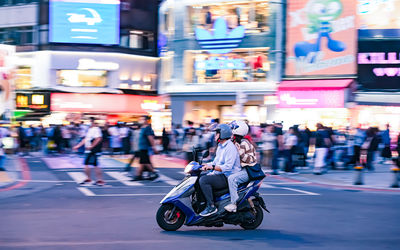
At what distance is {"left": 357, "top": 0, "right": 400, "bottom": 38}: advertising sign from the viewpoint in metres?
31.3

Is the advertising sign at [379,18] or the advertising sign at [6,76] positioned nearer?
the advertising sign at [6,76]

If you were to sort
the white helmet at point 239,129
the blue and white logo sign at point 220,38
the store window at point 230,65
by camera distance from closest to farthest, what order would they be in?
the white helmet at point 239,129
the store window at point 230,65
the blue and white logo sign at point 220,38

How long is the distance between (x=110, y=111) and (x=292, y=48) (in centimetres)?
1906

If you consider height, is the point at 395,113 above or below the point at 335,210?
above

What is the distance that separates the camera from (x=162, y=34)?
4150 cm

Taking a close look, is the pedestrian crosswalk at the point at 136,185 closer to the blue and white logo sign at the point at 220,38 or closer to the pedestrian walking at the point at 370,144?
the pedestrian walking at the point at 370,144

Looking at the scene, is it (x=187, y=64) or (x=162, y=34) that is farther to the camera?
(x=162, y=34)

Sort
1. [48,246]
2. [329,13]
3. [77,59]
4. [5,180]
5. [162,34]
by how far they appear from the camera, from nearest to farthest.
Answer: [48,246], [5,180], [329,13], [162,34], [77,59]

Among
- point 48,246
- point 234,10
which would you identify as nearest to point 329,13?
point 234,10

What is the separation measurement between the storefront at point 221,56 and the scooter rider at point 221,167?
25.3 metres

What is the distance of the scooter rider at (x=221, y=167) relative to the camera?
28.9 ft

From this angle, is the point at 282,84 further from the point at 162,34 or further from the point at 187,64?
the point at 162,34

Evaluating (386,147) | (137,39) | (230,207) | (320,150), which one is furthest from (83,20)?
(230,207)

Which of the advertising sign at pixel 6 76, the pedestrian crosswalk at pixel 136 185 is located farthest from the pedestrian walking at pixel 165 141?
the pedestrian crosswalk at pixel 136 185
